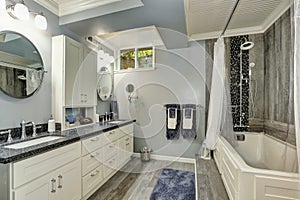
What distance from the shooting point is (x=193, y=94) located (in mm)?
3463

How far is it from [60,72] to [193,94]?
233cm

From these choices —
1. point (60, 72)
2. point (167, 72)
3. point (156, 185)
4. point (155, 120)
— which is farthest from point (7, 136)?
point (167, 72)

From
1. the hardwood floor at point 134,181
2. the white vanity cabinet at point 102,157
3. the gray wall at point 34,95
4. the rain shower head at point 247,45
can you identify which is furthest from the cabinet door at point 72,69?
the rain shower head at point 247,45

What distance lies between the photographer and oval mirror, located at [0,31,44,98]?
5.97 ft

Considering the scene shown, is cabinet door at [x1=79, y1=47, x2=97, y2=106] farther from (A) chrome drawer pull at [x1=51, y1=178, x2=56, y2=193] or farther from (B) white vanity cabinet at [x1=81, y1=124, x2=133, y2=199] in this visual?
(A) chrome drawer pull at [x1=51, y1=178, x2=56, y2=193]

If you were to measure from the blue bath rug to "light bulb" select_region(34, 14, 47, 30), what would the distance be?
2.47 m

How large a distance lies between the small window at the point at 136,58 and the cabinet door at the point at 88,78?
3.59 ft

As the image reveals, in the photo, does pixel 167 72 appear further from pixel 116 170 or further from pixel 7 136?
pixel 7 136

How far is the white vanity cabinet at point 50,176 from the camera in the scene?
4.37ft

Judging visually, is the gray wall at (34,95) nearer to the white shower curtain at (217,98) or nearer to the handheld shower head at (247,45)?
the white shower curtain at (217,98)

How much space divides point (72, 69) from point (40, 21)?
672 mm

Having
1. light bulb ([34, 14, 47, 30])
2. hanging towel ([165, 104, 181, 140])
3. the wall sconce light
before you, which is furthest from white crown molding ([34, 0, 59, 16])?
hanging towel ([165, 104, 181, 140])

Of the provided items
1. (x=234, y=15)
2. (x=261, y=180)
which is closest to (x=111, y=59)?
(x=234, y=15)

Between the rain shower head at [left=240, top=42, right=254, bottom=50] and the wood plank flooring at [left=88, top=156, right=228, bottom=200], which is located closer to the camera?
the wood plank flooring at [left=88, top=156, right=228, bottom=200]
